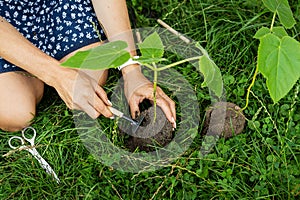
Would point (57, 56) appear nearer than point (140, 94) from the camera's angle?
No

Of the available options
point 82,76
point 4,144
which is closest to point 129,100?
point 82,76

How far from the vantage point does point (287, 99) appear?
70.1 inches

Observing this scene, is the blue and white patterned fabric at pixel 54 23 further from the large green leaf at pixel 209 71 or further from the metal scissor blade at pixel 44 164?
the large green leaf at pixel 209 71

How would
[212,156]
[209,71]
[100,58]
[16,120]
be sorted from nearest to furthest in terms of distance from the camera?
[100,58] < [209,71] < [212,156] < [16,120]

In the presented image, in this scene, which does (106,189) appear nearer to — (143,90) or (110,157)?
(110,157)

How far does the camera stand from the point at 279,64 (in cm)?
124

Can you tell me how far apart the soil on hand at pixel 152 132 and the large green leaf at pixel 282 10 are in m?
0.48

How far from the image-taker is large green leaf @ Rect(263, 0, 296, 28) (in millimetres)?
1500

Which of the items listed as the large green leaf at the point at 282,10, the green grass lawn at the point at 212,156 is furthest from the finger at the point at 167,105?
the large green leaf at the point at 282,10

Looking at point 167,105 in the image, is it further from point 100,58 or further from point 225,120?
point 100,58

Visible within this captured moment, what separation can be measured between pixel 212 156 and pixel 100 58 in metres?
0.65

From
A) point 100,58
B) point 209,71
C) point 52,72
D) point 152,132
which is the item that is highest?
point 100,58

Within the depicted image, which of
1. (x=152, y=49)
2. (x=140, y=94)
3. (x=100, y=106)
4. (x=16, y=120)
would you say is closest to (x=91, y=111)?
(x=100, y=106)

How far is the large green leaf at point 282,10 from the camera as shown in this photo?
1500 millimetres
